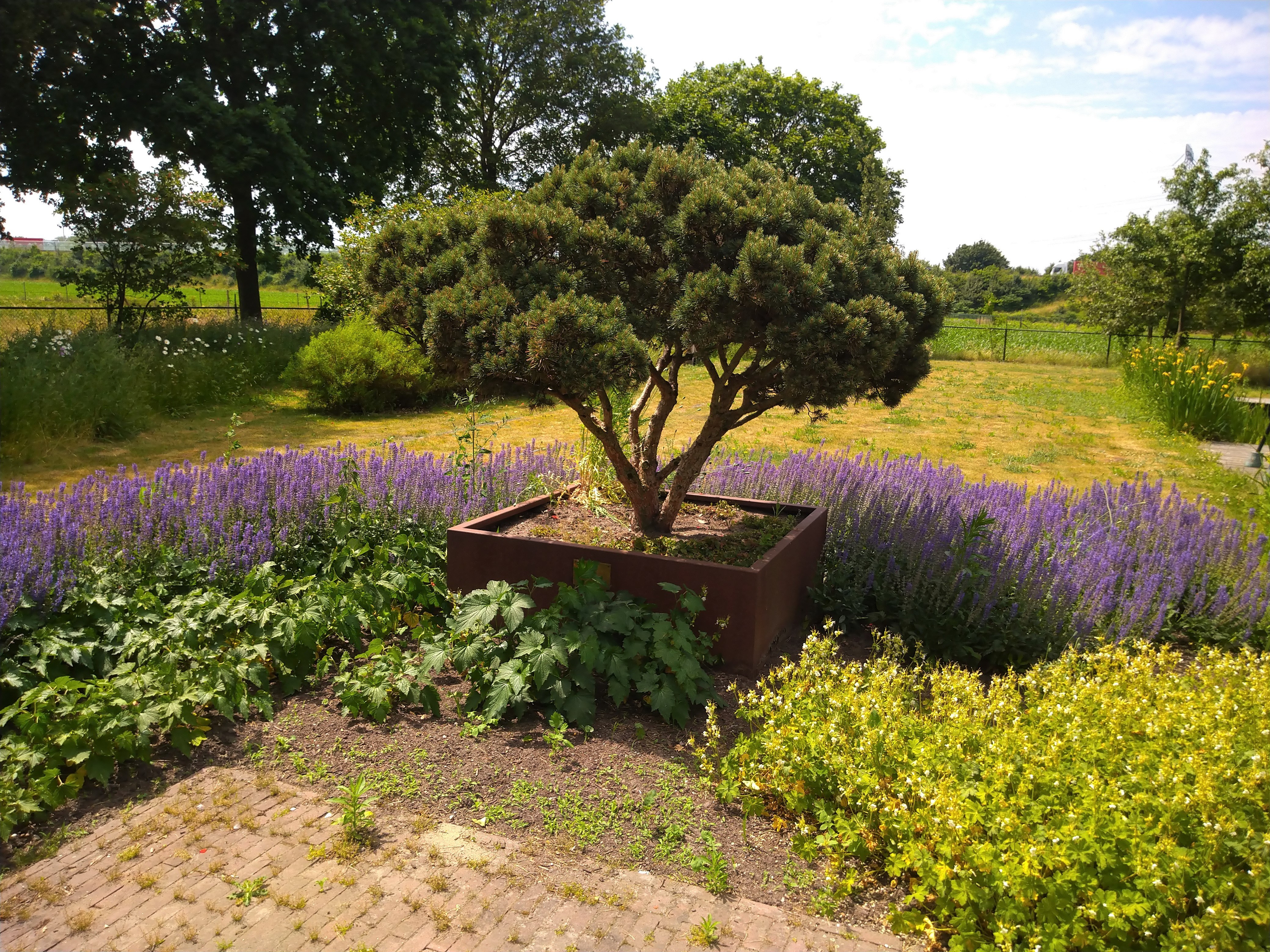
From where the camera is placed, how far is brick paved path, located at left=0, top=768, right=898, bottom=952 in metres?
2.31

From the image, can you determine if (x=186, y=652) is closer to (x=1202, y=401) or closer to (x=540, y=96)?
(x=1202, y=401)

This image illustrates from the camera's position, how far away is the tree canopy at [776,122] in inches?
1453

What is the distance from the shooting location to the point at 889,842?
8.84 feet

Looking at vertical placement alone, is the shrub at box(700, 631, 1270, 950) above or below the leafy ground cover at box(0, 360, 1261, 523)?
below

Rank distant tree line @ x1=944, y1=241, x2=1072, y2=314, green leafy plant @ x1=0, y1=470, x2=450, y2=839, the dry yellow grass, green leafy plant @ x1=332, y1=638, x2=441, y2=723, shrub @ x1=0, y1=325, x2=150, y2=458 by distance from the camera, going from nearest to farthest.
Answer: green leafy plant @ x1=0, y1=470, x2=450, y2=839
green leafy plant @ x1=332, y1=638, x2=441, y2=723
shrub @ x1=0, y1=325, x2=150, y2=458
the dry yellow grass
distant tree line @ x1=944, y1=241, x2=1072, y2=314

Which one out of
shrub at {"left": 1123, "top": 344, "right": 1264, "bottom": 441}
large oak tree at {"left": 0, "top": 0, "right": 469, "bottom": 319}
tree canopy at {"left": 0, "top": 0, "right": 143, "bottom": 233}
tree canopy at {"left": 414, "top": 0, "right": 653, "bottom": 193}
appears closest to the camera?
shrub at {"left": 1123, "top": 344, "right": 1264, "bottom": 441}

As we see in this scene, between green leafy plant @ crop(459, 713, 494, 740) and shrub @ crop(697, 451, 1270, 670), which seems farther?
shrub @ crop(697, 451, 1270, 670)

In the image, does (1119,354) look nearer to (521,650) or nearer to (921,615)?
(921,615)

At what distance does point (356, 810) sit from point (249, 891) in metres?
0.41

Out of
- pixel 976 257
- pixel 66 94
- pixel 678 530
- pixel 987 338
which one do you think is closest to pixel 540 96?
pixel 66 94

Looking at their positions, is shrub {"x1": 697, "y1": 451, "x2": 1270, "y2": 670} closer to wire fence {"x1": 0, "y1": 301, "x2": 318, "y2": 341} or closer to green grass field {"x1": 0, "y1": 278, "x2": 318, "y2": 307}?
wire fence {"x1": 0, "y1": 301, "x2": 318, "y2": 341}

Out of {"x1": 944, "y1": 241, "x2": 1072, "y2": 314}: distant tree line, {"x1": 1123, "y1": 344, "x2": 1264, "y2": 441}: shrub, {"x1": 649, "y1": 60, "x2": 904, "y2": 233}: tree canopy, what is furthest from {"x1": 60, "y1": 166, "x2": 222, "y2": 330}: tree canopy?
{"x1": 944, "y1": 241, "x2": 1072, "y2": 314}: distant tree line

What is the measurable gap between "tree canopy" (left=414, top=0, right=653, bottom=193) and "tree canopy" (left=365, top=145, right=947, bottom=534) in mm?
25624

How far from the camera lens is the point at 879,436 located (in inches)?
467
